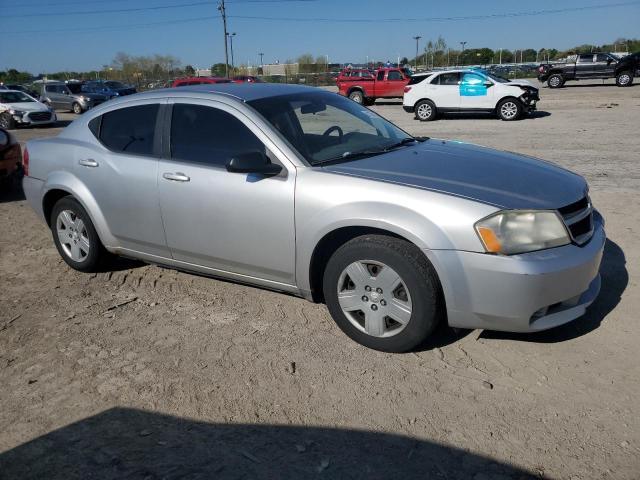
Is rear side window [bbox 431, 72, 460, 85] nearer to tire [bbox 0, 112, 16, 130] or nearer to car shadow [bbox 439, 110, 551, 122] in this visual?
car shadow [bbox 439, 110, 551, 122]

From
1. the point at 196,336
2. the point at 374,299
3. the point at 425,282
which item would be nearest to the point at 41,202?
the point at 196,336

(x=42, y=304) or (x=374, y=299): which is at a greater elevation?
(x=374, y=299)

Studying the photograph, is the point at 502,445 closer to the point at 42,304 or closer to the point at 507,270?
the point at 507,270

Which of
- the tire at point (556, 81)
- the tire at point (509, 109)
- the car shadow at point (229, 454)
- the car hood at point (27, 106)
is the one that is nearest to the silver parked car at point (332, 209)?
the car shadow at point (229, 454)

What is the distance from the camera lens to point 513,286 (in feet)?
9.92

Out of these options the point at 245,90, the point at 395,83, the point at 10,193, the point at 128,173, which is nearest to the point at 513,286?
the point at 245,90

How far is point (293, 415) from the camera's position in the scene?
2941 millimetres

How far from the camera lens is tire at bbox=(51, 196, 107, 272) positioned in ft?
16.1

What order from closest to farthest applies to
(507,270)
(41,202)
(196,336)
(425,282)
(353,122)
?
(507,270), (425,282), (196,336), (353,122), (41,202)

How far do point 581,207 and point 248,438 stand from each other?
95.9 inches

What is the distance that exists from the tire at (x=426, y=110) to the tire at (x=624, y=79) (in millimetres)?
16268


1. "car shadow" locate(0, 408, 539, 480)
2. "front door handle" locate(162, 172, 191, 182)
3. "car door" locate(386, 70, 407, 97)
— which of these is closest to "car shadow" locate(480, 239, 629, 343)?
"car shadow" locate(0, 408, 539, 480)

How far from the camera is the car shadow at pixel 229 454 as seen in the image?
2504 mm

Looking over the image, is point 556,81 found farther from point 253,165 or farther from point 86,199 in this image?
point 253,165
